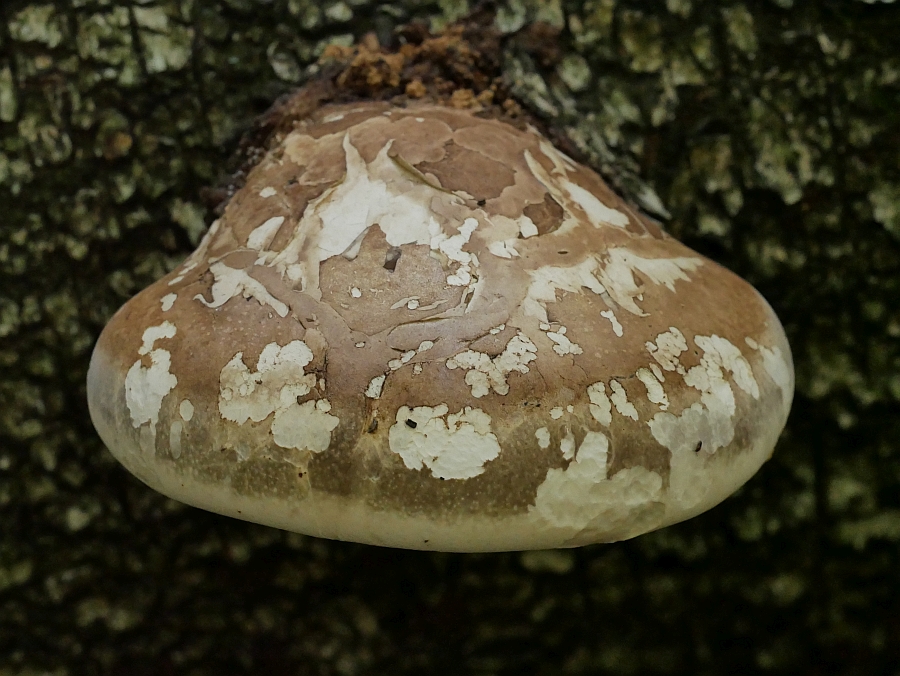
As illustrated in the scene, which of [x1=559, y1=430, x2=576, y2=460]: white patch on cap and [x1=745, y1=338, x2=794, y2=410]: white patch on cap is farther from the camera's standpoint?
[x1=745, y1=338, x2=794, y2=410]: white patch on cap

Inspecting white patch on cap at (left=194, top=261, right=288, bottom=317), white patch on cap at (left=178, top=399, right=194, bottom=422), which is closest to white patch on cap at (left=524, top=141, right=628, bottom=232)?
white patch on cap at (left=194, top=261, right=288, bottom=317)

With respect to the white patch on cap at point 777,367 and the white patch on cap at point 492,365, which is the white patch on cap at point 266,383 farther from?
the white patch on cap at point 777,367

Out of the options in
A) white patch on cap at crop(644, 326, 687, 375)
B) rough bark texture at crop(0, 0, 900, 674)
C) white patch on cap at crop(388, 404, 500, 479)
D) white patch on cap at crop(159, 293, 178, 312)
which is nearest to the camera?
white patch on cap at crop(388, 404, 500, 479)

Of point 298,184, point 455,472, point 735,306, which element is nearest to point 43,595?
point 298,184

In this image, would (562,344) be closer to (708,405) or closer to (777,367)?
(708,405)

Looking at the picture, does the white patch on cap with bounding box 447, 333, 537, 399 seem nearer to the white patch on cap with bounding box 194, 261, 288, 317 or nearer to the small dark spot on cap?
the small dark spot on cap

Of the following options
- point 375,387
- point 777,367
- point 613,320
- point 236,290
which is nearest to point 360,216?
point 236,290

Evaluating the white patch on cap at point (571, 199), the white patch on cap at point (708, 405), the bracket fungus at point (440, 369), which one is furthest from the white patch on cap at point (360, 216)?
the white patch on cap at point (708, 405)

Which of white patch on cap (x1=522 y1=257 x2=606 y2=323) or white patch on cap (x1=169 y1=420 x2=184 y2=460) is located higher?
white patch on cap (x1=522 y1=257 x2=606 y2=323)
